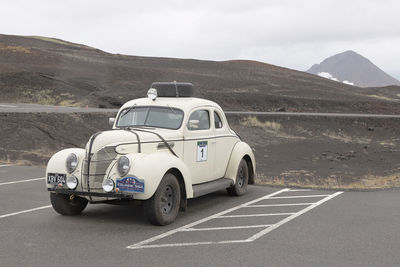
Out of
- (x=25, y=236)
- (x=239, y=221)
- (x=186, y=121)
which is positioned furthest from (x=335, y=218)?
(x=25, y=236)

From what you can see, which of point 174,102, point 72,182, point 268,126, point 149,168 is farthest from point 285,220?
point 268,126

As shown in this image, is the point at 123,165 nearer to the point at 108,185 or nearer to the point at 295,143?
the point at 108,185

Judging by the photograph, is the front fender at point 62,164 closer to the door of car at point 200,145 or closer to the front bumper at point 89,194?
the front bumper at point 89,194

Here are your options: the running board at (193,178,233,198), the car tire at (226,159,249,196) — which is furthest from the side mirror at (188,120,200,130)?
the car tire at (226,159,249,196)

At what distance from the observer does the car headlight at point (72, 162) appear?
8.34 metres

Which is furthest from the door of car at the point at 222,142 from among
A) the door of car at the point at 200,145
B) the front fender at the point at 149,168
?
the front fender at the point at 149,168

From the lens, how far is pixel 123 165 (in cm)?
793

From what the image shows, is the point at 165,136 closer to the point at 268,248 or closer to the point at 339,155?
→ the point at 268,248

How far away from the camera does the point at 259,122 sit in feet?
132

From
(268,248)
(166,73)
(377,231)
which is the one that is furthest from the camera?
(166,73)

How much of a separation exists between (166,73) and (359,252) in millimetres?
69221

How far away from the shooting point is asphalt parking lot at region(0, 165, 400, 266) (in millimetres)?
6328

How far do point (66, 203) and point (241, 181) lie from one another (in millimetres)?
4152

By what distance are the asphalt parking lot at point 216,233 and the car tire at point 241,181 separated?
20cm
